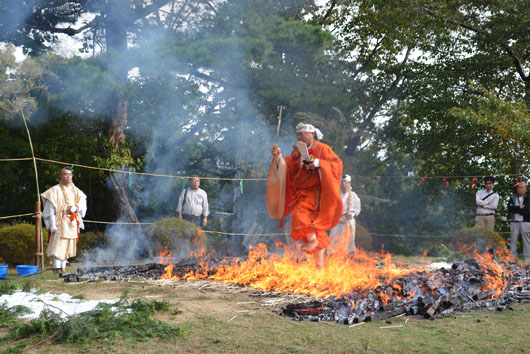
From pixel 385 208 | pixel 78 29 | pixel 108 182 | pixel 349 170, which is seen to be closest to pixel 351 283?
pixel 108 182

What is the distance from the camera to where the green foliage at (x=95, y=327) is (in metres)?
4.31

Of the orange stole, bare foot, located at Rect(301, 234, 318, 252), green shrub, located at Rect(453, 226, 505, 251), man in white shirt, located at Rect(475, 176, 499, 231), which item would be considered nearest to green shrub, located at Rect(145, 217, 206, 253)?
the orange stole

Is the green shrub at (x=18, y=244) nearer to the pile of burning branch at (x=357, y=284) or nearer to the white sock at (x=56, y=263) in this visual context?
the white sock at (x=56, y=263)

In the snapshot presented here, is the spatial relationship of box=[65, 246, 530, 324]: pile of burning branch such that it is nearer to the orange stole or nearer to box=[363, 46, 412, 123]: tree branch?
the orange stole

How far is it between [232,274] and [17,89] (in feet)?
27.6

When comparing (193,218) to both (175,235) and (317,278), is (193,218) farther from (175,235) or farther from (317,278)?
(317,278)

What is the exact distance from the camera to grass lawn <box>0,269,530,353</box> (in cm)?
423

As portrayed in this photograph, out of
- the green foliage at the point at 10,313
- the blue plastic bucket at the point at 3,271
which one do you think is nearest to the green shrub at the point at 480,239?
the blue plastic bucket at the point at 3,271

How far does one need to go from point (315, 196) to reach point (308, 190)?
14 cm

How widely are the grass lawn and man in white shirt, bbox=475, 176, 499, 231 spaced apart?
7.23m

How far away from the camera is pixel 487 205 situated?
13.2 m

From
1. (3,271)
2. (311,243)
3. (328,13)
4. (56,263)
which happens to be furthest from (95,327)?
(328,13)

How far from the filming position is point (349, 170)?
15711 mm

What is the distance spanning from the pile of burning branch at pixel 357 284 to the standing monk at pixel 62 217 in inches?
47.0
